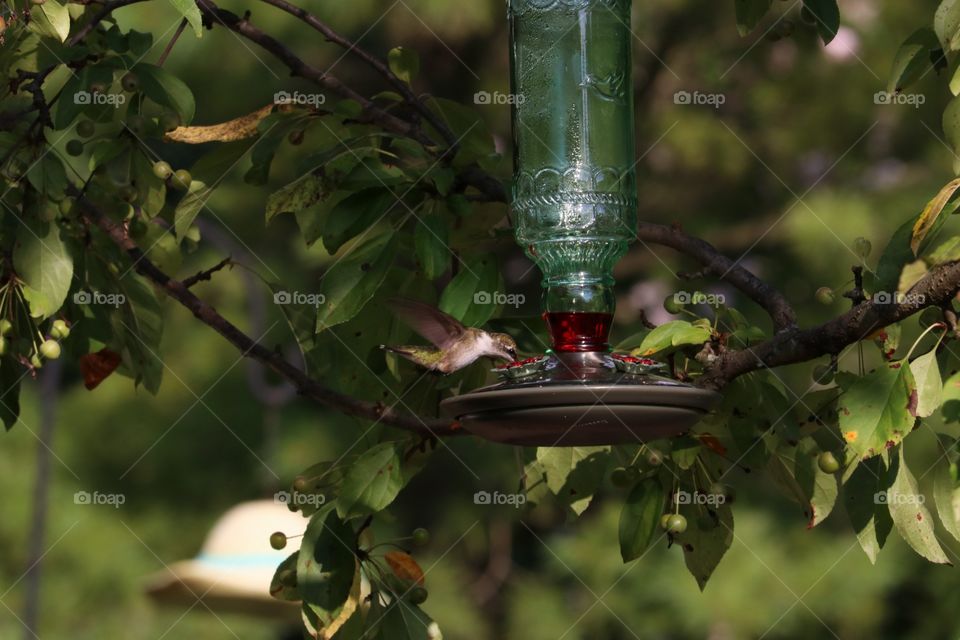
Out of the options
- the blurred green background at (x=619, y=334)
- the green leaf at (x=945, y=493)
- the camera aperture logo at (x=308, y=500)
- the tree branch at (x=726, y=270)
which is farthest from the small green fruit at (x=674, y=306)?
the blurred green background at (x=619, y=334)

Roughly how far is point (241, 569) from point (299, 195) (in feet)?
6.10

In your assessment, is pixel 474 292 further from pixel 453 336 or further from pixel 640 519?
pixel 640 519

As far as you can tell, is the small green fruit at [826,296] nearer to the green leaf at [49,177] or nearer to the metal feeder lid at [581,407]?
the metal feeder lid at [581,407]

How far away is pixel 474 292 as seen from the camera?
5.63ft

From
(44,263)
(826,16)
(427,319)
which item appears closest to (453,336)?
(427,319)

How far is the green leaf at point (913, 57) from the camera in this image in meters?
1.62

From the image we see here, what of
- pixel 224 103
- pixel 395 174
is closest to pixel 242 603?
pixel 224 103

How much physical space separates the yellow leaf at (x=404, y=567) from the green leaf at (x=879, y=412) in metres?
0.60

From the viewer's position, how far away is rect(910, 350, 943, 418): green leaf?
1.38m

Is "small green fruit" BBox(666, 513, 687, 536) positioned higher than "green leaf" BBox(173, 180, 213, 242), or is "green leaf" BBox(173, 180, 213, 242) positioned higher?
"green leaf" BBox(173, 180, 213, 242)

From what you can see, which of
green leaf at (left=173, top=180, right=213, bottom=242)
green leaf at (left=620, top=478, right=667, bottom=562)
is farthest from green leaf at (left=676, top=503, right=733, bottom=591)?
green leaf at (left=173, top=180, right=213, bottom=242)

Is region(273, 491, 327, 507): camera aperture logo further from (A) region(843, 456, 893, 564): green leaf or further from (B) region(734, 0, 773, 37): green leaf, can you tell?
(B) region(734, 0, 773, 37): green leaf

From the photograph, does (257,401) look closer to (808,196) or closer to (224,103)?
(224,103)

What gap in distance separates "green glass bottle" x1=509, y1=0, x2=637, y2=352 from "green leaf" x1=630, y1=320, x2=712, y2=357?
0.63 ft
